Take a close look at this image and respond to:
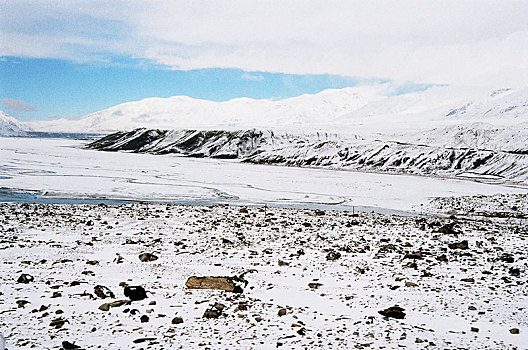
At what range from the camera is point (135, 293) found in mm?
10211

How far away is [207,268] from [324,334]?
18.6 feet

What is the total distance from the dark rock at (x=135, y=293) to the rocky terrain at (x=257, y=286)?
5 cm

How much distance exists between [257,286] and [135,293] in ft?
11.2

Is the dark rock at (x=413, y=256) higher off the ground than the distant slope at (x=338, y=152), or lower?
lower

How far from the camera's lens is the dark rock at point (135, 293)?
10.1m

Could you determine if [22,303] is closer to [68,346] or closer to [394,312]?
[68,346]

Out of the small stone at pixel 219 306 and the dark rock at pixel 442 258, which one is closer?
the small stone at pixel 219 306

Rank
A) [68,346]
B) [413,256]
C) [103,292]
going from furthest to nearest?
[413,256] → [103,292] → [68,346]

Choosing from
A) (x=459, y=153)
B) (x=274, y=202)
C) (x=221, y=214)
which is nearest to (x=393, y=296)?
(x=221, y=214)

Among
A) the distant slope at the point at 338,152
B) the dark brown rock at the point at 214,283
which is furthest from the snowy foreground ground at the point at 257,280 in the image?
the distant slope at the point at 338,152

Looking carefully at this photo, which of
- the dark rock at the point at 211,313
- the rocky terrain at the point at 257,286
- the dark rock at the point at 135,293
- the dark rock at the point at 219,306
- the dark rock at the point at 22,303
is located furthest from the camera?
the dark rock at the point at 135,293

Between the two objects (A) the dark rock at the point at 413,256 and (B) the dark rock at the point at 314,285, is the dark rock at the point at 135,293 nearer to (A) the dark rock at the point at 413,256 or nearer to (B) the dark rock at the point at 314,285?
(B) the dark rock at the point at 314,285

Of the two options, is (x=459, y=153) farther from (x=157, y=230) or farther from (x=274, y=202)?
(x=157, y=230)

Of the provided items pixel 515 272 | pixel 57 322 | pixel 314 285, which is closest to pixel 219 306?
pixel 314 285
